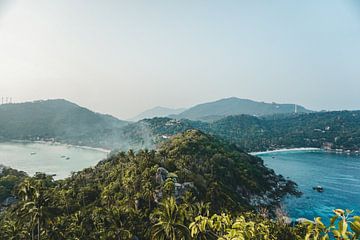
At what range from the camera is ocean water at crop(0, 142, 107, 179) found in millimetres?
123125

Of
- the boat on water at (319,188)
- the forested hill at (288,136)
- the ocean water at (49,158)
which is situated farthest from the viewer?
the forested hill at (288,136)

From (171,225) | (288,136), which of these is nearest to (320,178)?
(288,136)

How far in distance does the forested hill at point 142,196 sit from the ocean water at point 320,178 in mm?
5408

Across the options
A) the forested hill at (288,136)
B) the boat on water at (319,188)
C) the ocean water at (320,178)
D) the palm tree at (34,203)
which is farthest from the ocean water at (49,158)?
the palm tree at (34,203)

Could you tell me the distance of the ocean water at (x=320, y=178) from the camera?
6875 centimetres

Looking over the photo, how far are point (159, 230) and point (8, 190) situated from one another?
52.0 m

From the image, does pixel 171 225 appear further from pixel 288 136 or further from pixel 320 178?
pixel 288 136

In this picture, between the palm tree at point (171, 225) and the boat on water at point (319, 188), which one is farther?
the boat on water at point (319, 188)

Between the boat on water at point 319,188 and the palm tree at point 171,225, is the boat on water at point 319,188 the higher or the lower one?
the lower one

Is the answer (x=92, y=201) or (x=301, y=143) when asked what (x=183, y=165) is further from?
(x=301, y=143)

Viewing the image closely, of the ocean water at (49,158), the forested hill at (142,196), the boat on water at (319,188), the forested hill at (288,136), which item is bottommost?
the ocean water at (49,158)

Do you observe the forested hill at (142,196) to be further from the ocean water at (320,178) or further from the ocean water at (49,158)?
the ocean water at (49,158)

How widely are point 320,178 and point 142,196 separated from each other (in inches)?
2877

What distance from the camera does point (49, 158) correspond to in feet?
488
